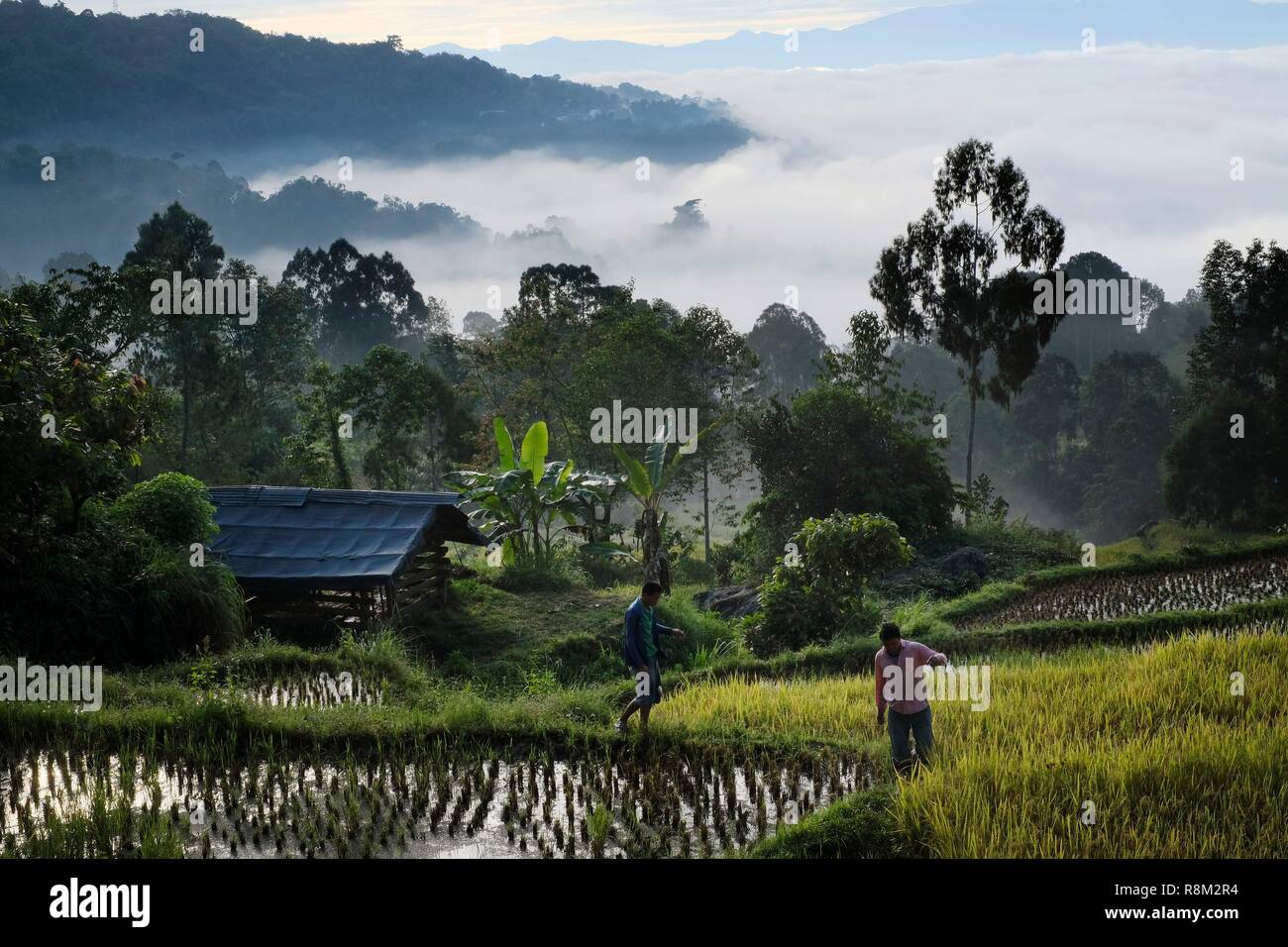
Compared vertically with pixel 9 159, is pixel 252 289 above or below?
below

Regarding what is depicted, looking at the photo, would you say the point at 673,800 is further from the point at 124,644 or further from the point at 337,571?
the point at 337,571

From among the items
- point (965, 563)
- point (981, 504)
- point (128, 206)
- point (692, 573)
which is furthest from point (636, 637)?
point (128, 206)

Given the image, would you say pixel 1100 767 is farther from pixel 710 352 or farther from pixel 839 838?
pixel 710 352

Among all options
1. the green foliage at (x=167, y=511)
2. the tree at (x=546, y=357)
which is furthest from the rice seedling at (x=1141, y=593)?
the tree at (x=546, y=357)

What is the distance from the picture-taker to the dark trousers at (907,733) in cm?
844

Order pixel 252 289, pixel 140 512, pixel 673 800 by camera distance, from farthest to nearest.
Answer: pixel 252 289, pixel 140 512, pixel 673 800

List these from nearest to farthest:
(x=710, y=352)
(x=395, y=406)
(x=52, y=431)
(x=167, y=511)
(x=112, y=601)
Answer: (x=52, y=431) → (x=112, y=601) → (x=167, y=511) → (x=395, y=406) → (x=710, y=352)

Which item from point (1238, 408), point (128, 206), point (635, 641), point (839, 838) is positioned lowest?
point (839, 838)

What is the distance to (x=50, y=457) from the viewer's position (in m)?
12.9

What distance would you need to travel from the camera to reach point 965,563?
21.1 metres

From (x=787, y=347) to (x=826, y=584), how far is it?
210 feet

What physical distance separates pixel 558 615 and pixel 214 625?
18.0 feet

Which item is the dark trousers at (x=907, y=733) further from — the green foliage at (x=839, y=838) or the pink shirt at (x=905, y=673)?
the green foliage at (x=839, y=838)

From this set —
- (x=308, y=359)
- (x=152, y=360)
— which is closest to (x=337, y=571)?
(x=152, y=360)
